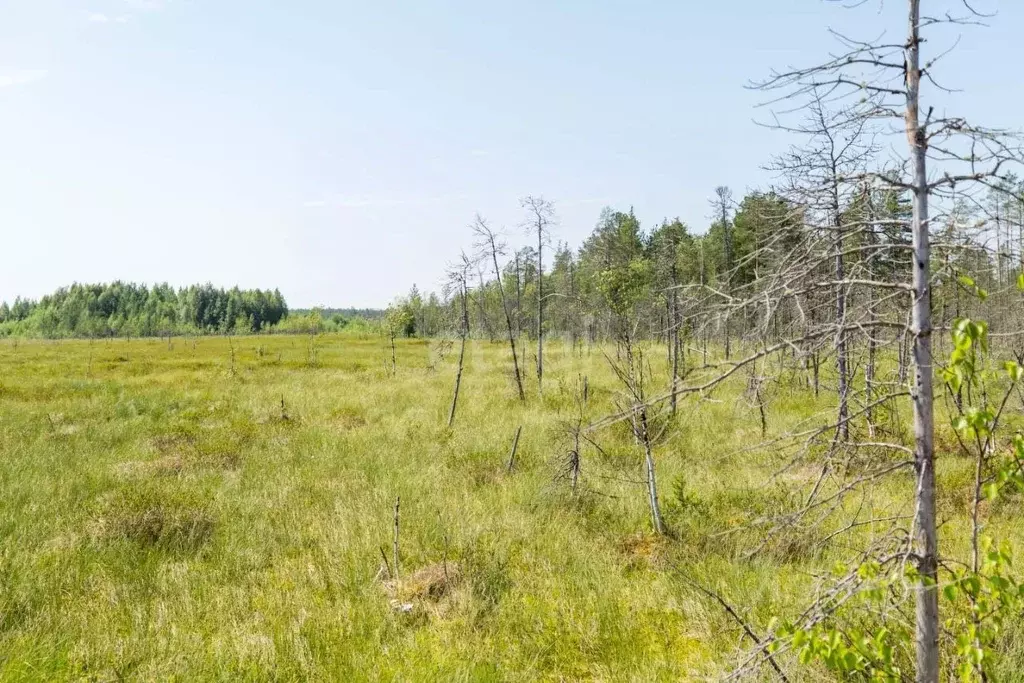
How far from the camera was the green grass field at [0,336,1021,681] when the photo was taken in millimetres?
4785

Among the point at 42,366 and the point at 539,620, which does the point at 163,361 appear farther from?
the point at 539,620

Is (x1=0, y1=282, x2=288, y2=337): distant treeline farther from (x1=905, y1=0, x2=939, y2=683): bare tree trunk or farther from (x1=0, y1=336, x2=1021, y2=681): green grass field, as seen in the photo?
(x1=905, y1=0, x2=939, y2=683): bare tree trunk

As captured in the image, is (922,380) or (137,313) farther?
(137,313)

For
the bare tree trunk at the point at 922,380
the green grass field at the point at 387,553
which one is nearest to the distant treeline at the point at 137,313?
the green grass field at the point at 387,553

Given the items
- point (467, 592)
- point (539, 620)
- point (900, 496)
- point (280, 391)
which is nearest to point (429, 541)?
point (467, 592)

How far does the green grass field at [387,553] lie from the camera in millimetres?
4785

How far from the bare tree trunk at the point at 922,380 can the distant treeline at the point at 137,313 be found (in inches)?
4382

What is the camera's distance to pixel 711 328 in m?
3.08

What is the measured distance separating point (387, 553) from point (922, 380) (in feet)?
19.4

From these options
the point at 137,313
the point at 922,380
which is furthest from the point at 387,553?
the point at 137,313

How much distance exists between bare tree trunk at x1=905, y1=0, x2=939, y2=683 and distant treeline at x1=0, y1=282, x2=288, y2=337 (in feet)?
365

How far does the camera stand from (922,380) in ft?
8.39

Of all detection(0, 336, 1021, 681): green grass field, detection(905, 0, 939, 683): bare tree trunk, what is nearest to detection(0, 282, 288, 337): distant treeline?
detection(0, 336, 1021, 681): green grass field

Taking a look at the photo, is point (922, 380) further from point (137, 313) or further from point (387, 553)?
point (137, 313)
